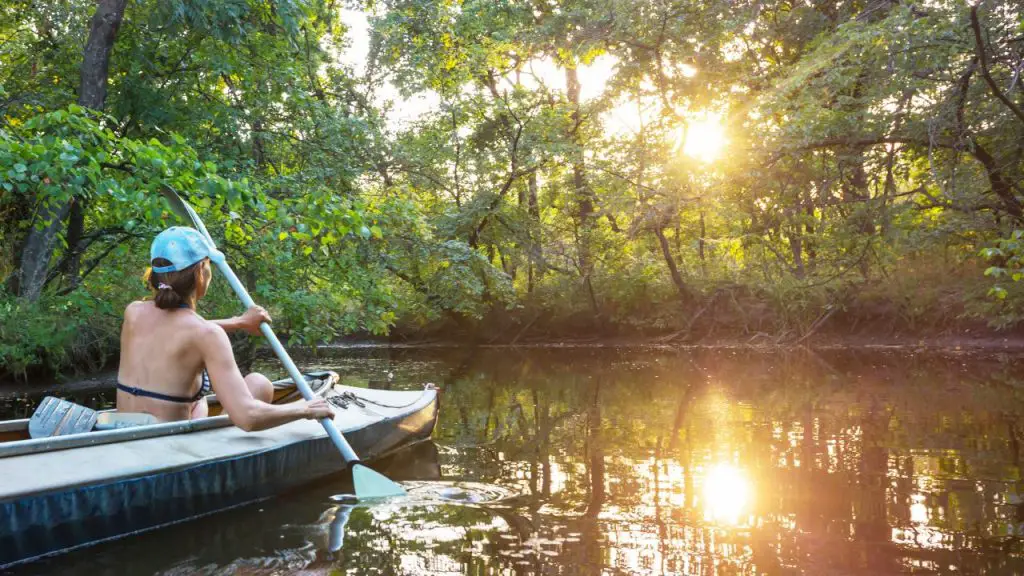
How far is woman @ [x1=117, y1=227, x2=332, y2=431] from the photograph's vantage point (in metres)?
3.65

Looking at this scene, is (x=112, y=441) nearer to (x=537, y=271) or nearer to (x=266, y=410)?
(x=266, y=410)

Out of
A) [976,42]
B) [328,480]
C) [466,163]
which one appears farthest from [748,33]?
[328,480]

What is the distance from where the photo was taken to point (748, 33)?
44.4 ft

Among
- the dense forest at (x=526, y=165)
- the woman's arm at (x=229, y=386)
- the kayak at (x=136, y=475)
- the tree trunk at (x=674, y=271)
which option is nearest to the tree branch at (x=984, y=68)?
the dense forest at (x=526, y=165)

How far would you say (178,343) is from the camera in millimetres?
3660

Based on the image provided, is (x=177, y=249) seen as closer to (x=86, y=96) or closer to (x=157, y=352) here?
(x=157, y=352)

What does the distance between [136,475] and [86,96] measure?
17.8 feet

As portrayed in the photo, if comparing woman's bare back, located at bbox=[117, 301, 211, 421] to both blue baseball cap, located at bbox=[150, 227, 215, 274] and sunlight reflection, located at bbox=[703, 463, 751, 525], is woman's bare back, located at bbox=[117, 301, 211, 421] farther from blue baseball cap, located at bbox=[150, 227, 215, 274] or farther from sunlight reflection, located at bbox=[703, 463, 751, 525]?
sunlight reflection, located at bbox=[703, 463, 751, 525]

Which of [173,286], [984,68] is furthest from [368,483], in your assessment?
[984,68]

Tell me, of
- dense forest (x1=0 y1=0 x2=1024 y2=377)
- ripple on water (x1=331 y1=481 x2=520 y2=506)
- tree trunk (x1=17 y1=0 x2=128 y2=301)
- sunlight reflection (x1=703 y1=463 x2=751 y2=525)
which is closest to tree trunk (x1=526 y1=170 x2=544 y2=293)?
dense forest (x1=0 y1=0 x2=1024 y2=377)

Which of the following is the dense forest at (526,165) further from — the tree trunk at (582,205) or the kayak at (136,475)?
the kayak at (136,475)

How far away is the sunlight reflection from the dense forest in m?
3.09

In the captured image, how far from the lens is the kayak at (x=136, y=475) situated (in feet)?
10.7

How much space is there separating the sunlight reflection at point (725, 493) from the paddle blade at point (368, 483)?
5.61ft
